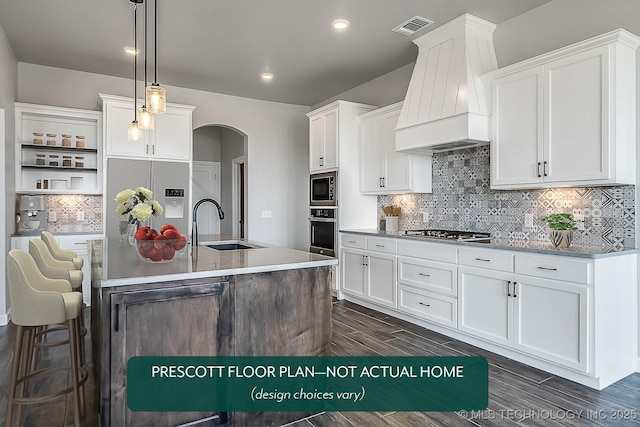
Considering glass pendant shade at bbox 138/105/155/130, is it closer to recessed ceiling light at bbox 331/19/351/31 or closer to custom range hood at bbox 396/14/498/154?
recessed ceiling light at bbox 331/19/351/31

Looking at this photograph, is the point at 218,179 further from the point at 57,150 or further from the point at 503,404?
the point at 503,404

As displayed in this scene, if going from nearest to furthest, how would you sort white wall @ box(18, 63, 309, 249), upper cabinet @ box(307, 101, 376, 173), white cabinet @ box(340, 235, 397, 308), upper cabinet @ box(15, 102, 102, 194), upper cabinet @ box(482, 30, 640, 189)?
1. upper cabinet @ box(482, 30, 640, 189)
2. white cabinet @ box(340, 235, 397, 308)
3. upper cabinet @ box(15, 102, 102, 194)
4. upper cabinet @ box(307, 101, 376, 173)
5. white wall @ box(18, 63, 309, 249)

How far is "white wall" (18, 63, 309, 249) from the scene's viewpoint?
591 centimetres

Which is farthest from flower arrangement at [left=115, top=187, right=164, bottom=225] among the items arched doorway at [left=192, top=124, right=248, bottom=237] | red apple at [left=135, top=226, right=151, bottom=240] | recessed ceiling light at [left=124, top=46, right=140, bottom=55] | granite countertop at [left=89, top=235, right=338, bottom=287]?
arched doorway at [left=192, top=124, right=248, bottom=237]

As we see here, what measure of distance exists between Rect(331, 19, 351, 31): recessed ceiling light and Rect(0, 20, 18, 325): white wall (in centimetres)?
316

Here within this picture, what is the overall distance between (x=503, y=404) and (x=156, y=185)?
4.30 meters

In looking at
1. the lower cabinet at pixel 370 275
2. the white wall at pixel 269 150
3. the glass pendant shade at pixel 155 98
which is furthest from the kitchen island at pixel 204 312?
the white wall at pixel 269 150

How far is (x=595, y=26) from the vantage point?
308cm

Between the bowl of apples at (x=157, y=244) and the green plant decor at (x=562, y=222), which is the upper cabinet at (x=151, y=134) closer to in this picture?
the bowl of apples at (x=157, y=244)

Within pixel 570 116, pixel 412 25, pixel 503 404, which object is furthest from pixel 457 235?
pixel 412 25

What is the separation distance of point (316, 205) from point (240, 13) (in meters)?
2.60

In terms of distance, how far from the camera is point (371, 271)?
→ 457 centimetres

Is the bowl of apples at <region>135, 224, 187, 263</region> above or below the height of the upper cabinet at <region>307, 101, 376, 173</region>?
below

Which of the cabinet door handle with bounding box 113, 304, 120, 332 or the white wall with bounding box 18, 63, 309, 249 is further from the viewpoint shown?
the white wall with bounding box 18, 63, 309, 249
